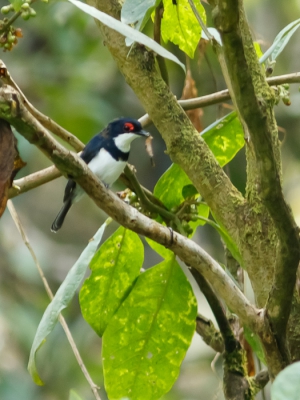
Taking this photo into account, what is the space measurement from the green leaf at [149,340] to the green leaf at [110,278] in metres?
0.05

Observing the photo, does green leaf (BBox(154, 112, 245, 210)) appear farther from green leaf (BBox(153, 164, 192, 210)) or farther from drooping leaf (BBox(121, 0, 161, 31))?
drooping leaf (BBox(121, 0, 161, 31))

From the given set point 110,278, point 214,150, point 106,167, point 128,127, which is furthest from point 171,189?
point 128,127

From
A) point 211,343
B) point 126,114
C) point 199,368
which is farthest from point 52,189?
point 211,343

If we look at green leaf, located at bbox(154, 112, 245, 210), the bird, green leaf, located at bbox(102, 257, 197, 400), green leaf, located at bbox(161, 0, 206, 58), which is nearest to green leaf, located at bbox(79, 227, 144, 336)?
green leaf, located at bbox(102, 257, 197, 400)

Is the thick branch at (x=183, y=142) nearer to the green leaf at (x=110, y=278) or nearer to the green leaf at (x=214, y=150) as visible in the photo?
the green leaf at (x=214, y=150)

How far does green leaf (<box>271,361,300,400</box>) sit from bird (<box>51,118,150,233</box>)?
185cm

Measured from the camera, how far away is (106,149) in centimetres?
263

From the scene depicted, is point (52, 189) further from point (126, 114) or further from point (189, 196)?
point (189, 196)

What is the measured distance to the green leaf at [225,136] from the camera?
1.86 m

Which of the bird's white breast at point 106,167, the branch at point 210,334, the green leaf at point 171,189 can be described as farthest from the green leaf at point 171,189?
the branch at point 210,334

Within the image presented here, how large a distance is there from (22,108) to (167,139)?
0.63 meters

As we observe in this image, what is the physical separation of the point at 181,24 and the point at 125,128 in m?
1.02

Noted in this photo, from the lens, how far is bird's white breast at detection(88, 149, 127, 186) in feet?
7.26

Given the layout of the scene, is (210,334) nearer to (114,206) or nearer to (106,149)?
(114,206)
